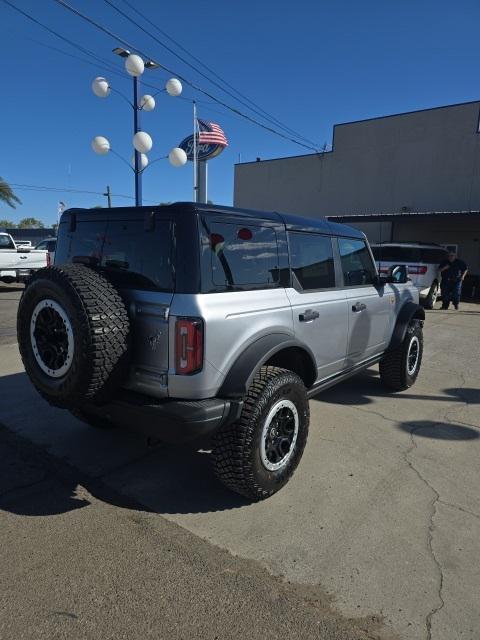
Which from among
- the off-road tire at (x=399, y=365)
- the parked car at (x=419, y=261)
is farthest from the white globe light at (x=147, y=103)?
the off-road tire at (x=399, y=365)

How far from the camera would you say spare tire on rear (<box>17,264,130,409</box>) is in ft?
8.04

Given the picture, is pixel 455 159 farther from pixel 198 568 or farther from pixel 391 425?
pixel 198 568

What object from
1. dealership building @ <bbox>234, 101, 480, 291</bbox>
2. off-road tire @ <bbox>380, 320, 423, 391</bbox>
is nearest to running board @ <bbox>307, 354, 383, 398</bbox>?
off-road tire @ <bbox>380, 320, 423, 391</bbox>

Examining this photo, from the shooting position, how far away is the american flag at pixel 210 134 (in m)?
21.8

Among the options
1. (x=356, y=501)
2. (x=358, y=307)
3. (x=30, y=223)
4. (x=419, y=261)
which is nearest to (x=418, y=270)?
(x=419, y=261)

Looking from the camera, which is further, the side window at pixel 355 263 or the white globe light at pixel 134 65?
the white globe light at pixel 134 65

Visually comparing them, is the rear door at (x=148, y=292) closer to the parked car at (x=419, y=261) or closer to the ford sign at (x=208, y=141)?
the parked car at (x=419, y=261)

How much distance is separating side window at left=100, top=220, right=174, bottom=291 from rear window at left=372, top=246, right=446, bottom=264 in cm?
1114

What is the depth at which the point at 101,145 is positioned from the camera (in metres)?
13.7

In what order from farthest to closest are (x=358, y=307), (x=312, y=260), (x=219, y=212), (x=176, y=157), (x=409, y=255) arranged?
(x=176, y=157) → (x=409, y=255) → (x=358, y=307) → (x=312, y=260) → (x=219, y=212)

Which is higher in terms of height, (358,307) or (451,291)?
(358,307)

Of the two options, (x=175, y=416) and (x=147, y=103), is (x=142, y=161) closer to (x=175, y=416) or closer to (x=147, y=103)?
(x=147, y=103)

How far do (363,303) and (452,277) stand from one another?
9621 mm

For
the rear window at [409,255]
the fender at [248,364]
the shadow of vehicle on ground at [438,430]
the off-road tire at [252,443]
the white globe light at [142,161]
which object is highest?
the white globe light at [142,161]
